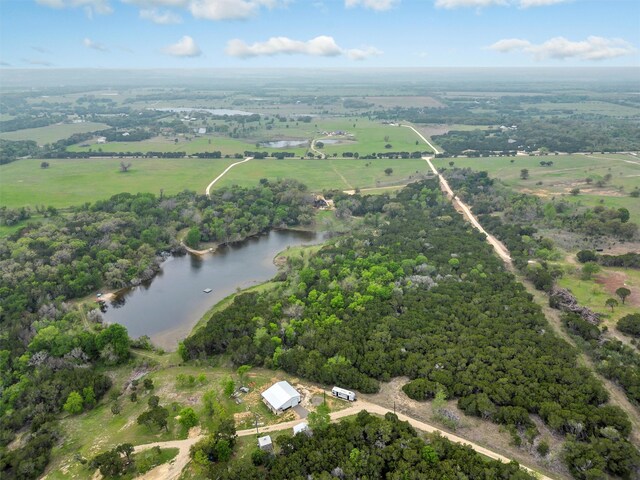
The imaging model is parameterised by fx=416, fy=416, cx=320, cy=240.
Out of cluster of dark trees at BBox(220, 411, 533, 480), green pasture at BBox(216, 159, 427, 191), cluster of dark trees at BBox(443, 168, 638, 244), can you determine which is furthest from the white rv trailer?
green pasture at BBox(216, 159, 427, 191)

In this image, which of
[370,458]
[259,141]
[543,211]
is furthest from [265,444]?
[259,141]

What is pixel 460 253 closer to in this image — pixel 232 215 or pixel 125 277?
pixel 232 215

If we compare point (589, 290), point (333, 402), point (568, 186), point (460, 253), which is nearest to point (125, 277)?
point (333, 402)

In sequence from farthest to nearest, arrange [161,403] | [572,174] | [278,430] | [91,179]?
[91,179]
[572,174]
[161,403]
[278,430]

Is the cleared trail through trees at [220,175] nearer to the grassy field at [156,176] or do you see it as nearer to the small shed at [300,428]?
the grassy field at [156,176]

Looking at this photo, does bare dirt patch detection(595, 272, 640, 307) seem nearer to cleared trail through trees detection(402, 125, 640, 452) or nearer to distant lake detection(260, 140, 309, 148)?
cleared trail through trees detection(402, 125, 640, 452)

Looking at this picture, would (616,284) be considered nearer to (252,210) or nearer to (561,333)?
(561,333)

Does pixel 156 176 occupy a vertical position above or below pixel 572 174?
below
